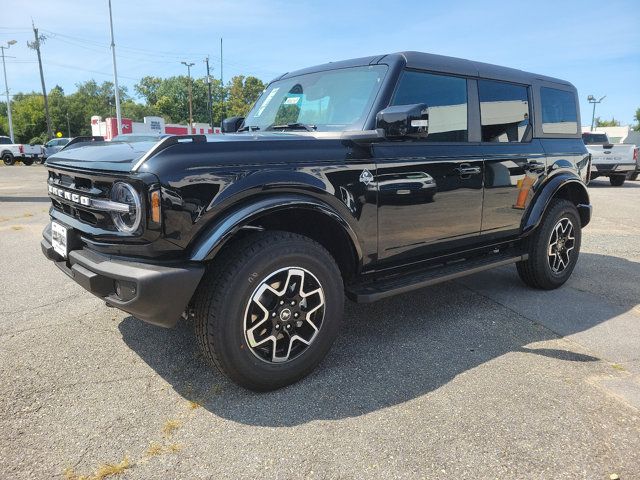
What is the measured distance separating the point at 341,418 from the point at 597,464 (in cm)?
114

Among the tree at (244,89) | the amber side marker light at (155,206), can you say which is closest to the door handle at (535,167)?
the amber side marker light at (155,206)

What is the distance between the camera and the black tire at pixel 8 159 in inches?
1151

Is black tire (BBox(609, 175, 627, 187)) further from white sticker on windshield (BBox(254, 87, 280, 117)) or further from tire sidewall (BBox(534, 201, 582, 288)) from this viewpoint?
white sticker on windshield (BBox(254, 87, 280, 117))

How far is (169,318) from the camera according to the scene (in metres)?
2.26

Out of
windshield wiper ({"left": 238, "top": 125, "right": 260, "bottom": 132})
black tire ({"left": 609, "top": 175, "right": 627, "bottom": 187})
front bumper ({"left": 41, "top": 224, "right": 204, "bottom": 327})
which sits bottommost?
black tire ({"left": 609, "top": 175, "right": 627, "bottom": 187})

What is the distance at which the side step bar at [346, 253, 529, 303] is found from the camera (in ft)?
9.46

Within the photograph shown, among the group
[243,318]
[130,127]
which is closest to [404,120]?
[243,318]

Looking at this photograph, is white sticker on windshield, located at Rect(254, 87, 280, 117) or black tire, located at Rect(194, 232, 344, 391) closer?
black tire, located at Rect(194, 232, 344, 391)

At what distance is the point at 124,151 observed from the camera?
2418mm

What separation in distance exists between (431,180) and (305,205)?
1057 mm

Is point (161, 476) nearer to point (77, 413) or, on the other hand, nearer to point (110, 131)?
point (77, 413)

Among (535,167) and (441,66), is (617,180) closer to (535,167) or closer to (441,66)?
(535,167)

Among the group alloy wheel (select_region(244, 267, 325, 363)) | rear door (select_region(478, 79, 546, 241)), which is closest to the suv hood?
alloy wheel (select_region(244, 267, 325, 363))

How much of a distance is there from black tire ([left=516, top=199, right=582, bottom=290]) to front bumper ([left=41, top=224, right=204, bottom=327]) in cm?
317
